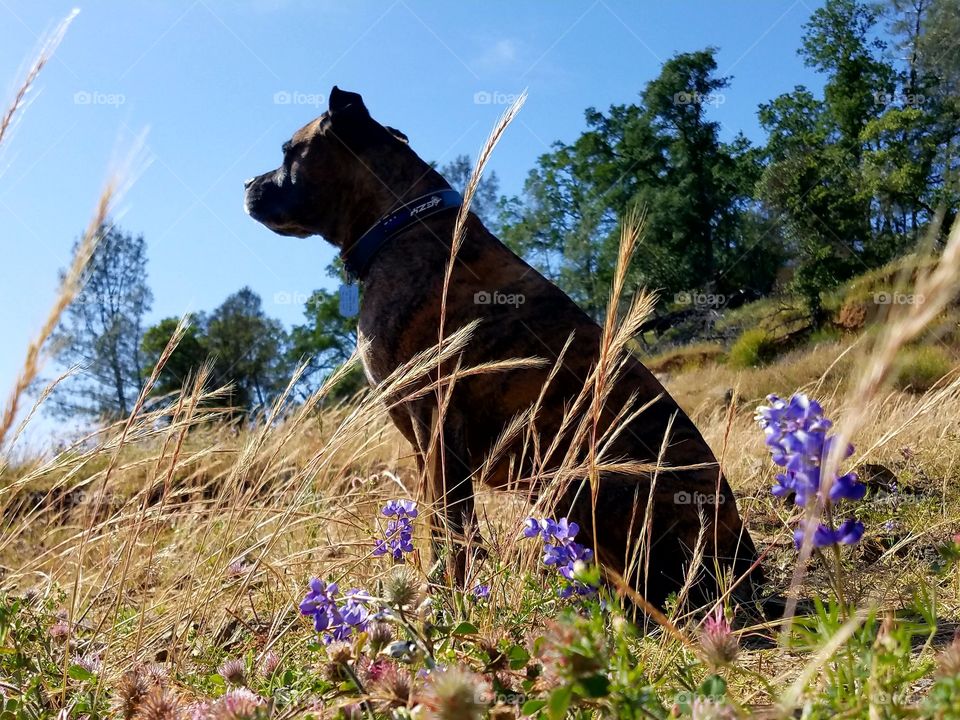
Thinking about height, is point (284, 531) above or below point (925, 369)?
above

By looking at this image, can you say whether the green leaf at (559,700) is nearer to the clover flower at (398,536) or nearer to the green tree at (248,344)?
the clover flower at (398,536)

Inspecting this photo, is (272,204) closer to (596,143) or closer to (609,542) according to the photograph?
(609,542)

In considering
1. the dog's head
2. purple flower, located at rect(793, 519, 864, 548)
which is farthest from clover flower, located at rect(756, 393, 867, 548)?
the dog's head

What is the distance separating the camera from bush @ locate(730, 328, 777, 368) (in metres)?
21.1

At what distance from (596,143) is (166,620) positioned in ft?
127

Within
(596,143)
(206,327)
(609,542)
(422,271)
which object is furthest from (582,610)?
(596,143)

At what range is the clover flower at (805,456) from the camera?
39.4 inches

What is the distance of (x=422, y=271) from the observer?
3.65 meters

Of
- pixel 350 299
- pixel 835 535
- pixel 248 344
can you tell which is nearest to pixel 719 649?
pixel 835 535

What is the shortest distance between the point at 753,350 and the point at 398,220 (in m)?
19.4

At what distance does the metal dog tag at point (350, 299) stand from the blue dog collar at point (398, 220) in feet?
0.69

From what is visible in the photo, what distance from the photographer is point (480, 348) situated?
134 inches

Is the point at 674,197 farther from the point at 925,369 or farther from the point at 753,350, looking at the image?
the point at 925,369

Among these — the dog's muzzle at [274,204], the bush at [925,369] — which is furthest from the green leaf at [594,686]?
the bush at [925,369]
